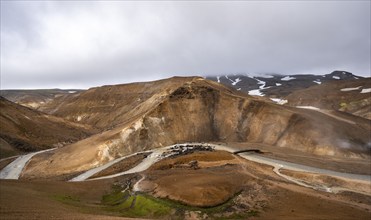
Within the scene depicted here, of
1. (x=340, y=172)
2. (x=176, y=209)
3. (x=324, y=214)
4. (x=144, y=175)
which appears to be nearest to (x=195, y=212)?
(x=176, y=209)

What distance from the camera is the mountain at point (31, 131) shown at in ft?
319

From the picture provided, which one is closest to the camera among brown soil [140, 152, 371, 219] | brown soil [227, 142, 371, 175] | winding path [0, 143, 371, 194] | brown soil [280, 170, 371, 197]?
brown soil [140, 152, 371, 219]

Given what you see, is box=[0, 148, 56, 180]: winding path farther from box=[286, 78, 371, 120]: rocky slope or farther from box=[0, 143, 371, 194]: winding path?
box=[286, 78, 371, 120]: rocky slope

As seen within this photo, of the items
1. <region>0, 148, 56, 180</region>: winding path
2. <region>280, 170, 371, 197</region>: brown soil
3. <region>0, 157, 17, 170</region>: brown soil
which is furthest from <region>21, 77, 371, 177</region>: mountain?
<region>280, 170, 371, 197</region>: brown soil

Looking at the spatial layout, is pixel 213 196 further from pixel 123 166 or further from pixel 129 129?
pixel 129 129

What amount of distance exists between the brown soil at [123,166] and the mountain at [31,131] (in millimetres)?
37653

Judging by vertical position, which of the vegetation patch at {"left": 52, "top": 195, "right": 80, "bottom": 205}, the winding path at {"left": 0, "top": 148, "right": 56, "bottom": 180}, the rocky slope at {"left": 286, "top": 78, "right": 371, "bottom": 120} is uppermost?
the rocky slope at {"left": 286, "top": 78, "right": 371, "bottom": 120}

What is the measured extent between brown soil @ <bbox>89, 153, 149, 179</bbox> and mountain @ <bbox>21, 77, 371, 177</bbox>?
18.9ft

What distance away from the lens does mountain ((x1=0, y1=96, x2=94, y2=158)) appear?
319 ft

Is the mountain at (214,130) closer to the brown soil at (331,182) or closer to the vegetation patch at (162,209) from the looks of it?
the brown soil at (331,182)

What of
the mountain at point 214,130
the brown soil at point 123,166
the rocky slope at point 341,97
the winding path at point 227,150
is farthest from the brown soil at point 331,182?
the rocky slope at point 341,97

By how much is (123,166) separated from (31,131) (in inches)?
2195

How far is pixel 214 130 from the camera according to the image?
85000 mm

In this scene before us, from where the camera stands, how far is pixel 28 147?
9875 centimetres
